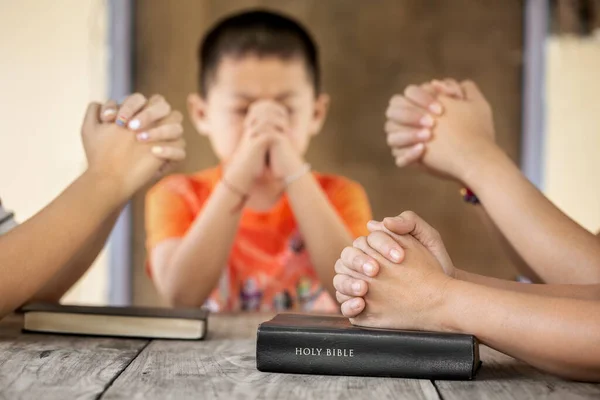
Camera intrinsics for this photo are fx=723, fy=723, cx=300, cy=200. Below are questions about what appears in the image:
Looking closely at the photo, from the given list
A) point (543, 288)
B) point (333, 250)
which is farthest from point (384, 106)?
point (543, 288)

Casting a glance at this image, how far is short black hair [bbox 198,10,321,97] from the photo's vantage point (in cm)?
163

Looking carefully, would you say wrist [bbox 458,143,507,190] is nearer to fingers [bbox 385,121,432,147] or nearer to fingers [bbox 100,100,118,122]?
fingers [bbox 385,121,432,147]

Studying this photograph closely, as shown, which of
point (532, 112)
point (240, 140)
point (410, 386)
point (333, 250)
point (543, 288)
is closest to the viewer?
point (410, 386)

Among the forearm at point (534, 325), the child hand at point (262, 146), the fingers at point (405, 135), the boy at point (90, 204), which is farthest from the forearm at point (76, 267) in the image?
the forearm at point (534, 325)

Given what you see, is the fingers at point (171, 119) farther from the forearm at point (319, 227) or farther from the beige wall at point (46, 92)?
the beige wall at point (46, 92)

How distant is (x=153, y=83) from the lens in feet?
6.65

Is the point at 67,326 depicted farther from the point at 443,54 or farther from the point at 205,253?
the point at 443,54

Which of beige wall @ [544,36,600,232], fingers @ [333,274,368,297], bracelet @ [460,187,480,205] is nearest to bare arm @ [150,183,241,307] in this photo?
bracelet @ [460,187,480,205]

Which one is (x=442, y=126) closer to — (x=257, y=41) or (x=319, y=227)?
(x=319, y=227)

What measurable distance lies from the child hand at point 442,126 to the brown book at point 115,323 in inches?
18.6

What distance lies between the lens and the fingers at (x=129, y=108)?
1.05 metres

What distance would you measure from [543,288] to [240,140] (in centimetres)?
92

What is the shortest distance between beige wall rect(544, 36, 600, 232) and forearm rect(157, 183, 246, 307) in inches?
39.9

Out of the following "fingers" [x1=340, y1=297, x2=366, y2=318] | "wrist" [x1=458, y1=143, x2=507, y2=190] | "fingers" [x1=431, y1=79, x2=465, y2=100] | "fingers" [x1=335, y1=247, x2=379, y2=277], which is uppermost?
"fingers" [x1=431, y1=79, x2=465, y2=100]
